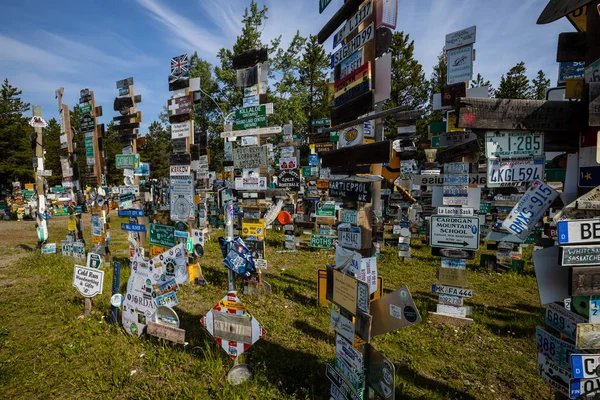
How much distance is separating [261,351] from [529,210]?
3.88 meters

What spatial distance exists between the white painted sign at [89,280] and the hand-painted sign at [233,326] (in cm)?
253

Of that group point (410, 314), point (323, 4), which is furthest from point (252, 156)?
point (410, 314)

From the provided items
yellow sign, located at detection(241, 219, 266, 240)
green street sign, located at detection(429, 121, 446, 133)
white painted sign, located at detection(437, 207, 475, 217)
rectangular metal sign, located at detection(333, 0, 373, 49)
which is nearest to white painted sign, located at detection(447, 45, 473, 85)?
green street sign, located at detection(429, 121, 446, 133)

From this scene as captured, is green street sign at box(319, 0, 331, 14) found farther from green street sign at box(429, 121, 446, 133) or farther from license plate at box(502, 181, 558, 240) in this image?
green street sign at box(429, 121, 446, 133)

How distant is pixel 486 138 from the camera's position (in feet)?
8.40

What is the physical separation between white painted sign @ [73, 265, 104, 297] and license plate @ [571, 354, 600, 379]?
20.2ft

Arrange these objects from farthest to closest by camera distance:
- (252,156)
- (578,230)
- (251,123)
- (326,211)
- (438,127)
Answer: (326,211)
(252,156)
(251,123)
(438,127)
(578,230)

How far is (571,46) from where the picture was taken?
8.43ft

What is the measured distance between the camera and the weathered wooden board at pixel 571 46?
2.53 m

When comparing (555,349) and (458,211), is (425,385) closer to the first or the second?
(555,349)

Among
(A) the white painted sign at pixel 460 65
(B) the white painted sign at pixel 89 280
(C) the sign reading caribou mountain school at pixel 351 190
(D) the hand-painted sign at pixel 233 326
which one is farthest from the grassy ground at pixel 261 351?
(A) the white painted sign at pixel 460 65

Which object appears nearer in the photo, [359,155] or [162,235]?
[359,155]

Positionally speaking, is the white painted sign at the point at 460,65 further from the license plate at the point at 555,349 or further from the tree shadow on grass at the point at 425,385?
the tree shadow on grass at the point at 425,385

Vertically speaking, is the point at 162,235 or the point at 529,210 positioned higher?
the point at 529,210
